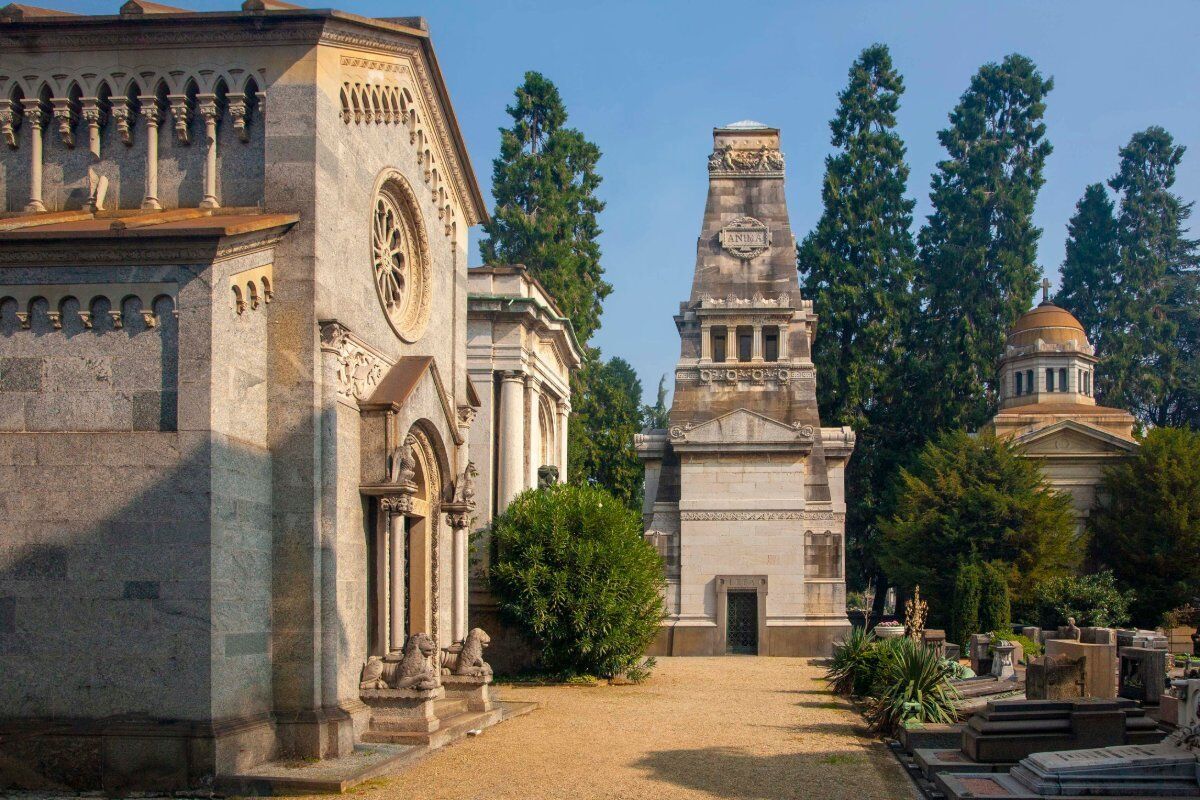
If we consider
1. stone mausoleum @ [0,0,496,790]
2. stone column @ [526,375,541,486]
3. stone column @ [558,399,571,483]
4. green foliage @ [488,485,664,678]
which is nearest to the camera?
stone mausoleum @ [0,0,496,790]

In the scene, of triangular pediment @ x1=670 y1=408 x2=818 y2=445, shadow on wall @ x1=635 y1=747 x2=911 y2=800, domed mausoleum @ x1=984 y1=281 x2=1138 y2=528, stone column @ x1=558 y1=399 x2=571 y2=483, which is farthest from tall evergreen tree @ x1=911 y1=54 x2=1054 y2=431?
shadow on wall @ x1=635 y1=747 x2=911 y2=800

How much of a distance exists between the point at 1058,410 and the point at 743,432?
66.8ft

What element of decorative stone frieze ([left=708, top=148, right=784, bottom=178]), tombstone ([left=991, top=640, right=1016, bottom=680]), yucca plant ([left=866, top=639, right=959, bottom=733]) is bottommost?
tombstone ([left=991, top=640, right=1016, bottom=680])

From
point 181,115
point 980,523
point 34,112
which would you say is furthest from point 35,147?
point 980,523

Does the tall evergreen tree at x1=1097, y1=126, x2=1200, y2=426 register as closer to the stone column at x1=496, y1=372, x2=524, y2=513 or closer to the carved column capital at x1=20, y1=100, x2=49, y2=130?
the stone column at x1=496, y1=372, x2=524, y2=513

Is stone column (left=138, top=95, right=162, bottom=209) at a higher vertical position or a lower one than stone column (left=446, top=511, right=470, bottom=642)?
higher

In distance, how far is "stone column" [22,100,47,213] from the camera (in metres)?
13.9

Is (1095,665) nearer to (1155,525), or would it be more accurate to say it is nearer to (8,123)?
(8,123)

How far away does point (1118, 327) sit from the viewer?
62.8m

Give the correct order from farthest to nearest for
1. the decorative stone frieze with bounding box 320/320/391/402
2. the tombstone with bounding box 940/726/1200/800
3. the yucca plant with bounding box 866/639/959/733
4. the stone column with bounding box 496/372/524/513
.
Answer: the stone column with bounding box 496/372/524/513 → the yucca plant with bounding box 866/639/959/733 → the decorative stone frieze with bounding box 320/320/391/402 → the tombstone with bounding box 940/726/1200/800

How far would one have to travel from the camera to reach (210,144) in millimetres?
13797

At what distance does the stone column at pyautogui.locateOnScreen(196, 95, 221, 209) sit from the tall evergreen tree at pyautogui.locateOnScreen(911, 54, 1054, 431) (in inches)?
1759

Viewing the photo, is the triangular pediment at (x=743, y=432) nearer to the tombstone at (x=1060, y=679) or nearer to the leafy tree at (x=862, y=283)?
the leafy tree at (x=862, y=283)

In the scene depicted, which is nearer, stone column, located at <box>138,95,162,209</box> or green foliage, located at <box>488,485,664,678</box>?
stone column, located at <box>138,95,162,209</box>
